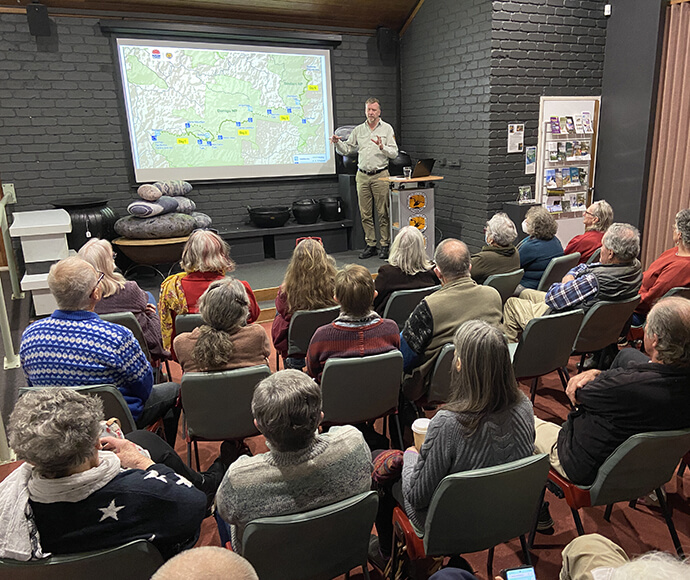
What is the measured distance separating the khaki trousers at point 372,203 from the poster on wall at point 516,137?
1.38 metres

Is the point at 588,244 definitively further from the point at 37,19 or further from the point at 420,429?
the point at 37,19

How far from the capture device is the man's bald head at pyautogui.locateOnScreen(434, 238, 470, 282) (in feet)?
7.73

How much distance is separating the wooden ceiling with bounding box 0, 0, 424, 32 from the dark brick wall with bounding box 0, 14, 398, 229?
14 cm

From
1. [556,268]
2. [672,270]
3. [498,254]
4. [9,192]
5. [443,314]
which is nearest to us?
[443,314]

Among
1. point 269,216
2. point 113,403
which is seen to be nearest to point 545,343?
point 113,403

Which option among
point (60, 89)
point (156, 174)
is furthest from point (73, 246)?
point (60, 89)

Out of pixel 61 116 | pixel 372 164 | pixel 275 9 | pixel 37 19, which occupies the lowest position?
pixel 372 164

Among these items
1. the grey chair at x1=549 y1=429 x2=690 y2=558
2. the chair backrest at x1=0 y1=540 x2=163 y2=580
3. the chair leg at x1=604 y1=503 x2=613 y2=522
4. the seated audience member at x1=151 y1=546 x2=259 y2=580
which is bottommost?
the chair leg at x1=604 y1=503 x2=613 y2=522

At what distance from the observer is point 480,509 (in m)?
1.45

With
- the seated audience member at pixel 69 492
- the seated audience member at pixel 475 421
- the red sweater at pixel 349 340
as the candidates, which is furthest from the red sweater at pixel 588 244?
the seated audience member at pixel 69 492

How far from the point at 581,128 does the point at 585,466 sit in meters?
5.09

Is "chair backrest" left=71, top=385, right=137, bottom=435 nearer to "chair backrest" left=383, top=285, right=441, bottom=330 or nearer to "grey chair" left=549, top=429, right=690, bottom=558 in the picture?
"chair backrest" left=383, top=285, right=441, bottom=330

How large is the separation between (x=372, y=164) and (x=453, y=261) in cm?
361

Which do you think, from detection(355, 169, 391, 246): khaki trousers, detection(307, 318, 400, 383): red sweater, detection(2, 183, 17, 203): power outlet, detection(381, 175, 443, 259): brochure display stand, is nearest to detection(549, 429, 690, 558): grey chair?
detection(307, 318, 400, 383): red sweater
